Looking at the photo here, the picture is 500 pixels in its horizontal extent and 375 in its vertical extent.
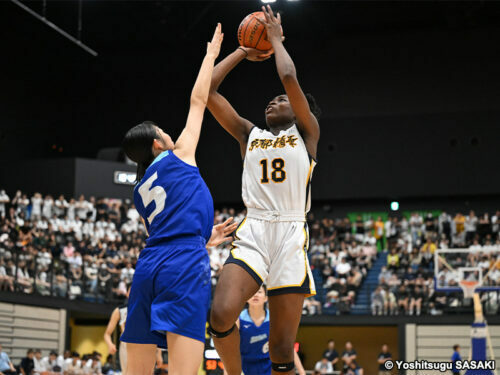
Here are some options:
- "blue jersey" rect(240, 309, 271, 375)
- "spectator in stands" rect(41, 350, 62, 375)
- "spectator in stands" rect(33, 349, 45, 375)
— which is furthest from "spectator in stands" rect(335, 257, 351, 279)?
"blue jersey" rect(240, 309, 271, 375)

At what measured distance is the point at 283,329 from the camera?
477 centimetres

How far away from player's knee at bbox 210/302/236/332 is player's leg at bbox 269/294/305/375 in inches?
11.7

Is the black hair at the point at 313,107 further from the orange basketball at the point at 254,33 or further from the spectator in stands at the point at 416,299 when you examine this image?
the spectator in stands at the point at 416,299

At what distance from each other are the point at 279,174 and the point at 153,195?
1.26 m

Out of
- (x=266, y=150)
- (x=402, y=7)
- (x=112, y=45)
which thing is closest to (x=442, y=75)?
(x=402, y=7)

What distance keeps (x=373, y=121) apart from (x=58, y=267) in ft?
50.3

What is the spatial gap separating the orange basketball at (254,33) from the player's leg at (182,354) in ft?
8.29

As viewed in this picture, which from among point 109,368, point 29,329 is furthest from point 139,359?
point 29,329

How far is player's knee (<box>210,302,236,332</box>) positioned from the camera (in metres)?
4.64

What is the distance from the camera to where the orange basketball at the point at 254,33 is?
5332 millimetres

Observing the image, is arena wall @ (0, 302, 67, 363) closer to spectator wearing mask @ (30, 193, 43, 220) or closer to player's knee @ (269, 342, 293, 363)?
spectator wearing mask @ (30, 193, 43, 220)

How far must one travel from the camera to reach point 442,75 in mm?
28500

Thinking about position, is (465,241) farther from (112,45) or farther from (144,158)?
(144,158)

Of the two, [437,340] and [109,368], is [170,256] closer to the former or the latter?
[109,368]
